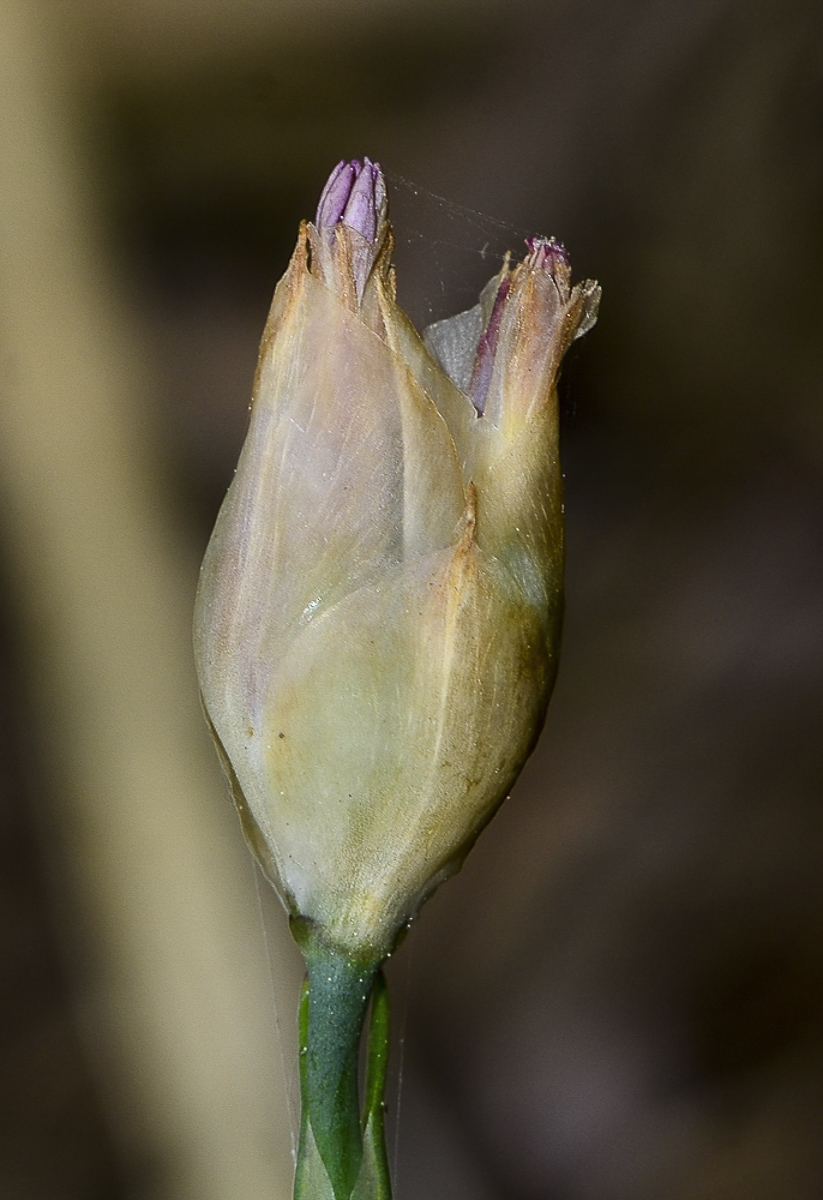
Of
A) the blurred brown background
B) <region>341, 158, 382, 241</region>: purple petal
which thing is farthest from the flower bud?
the blurred brown background

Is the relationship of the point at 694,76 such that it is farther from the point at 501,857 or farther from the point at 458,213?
the point at 501,857

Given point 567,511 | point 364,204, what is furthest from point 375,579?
point 567,511

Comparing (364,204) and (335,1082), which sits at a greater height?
(364,204)


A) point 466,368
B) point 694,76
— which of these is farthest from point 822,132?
point 466,368

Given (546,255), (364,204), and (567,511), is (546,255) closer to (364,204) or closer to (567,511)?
(364,204)

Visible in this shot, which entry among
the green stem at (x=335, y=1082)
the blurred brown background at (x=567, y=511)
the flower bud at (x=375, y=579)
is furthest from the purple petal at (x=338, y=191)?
the blurred brown background at (x=567, y=511)

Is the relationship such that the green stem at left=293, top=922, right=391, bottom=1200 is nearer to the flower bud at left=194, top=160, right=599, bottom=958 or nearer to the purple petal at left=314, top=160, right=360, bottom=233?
the flower bud at left=194, top=160, right=599, bottom=958
